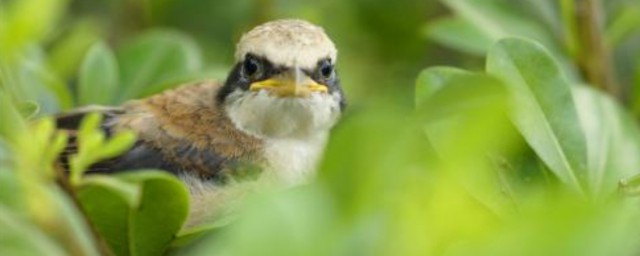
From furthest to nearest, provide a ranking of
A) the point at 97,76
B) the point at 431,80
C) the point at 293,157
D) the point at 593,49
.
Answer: the point at 293,157 → the point at 593,49 → the point at 97,76 → the point at 431,80

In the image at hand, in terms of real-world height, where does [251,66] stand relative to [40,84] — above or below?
below

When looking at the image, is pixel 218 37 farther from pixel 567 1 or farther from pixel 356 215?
pixel 356 215

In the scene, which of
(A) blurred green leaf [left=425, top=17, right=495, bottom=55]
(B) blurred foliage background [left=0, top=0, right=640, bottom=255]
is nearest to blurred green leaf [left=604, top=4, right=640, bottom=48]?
(B) blurred foliage background [left=0, top=0, right=640, bottom=255]

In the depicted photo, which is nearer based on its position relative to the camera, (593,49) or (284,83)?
(593,49)

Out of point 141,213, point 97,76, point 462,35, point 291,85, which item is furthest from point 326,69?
point 141,213

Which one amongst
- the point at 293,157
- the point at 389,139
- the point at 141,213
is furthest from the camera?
the point at 293,157

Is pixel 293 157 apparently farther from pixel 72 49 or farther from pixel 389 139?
pixel 389 139

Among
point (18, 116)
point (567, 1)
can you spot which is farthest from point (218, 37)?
point (18, 116)
